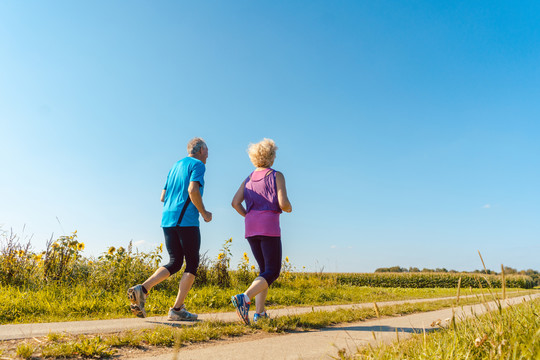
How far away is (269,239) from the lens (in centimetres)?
447

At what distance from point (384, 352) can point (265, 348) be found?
118cm

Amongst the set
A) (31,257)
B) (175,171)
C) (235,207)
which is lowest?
(31,257)

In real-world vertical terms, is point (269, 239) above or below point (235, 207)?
below

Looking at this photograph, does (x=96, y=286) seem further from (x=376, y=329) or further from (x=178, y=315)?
(x=376, y=329)

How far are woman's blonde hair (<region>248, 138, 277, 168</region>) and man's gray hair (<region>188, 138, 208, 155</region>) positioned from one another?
0.70 meters

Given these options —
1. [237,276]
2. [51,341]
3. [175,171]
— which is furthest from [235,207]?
[237,276]

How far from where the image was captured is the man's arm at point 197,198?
4561 millimetres

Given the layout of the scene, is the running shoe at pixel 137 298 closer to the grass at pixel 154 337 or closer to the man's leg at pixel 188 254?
the man's leg at pixel 188 254

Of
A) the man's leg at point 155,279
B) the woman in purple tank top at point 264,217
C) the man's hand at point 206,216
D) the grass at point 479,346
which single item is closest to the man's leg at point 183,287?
the man's leg at point 155,279

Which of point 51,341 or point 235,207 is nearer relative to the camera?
point 51,341

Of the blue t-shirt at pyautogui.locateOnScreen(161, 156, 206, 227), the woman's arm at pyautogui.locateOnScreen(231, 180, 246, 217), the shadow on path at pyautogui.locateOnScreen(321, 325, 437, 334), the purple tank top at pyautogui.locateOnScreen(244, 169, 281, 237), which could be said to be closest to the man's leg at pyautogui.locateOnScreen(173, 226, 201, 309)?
the blue t-shirt at pyautogui.locateOnScreen(161, 156, 206, 227)

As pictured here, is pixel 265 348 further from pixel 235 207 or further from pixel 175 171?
pixel 175 171

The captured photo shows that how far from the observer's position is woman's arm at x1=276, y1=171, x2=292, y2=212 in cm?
436

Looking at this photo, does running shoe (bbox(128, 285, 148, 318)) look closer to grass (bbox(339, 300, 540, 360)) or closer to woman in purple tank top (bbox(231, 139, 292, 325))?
woman in purple tank top (bbox(231, 139, 292, 325))
